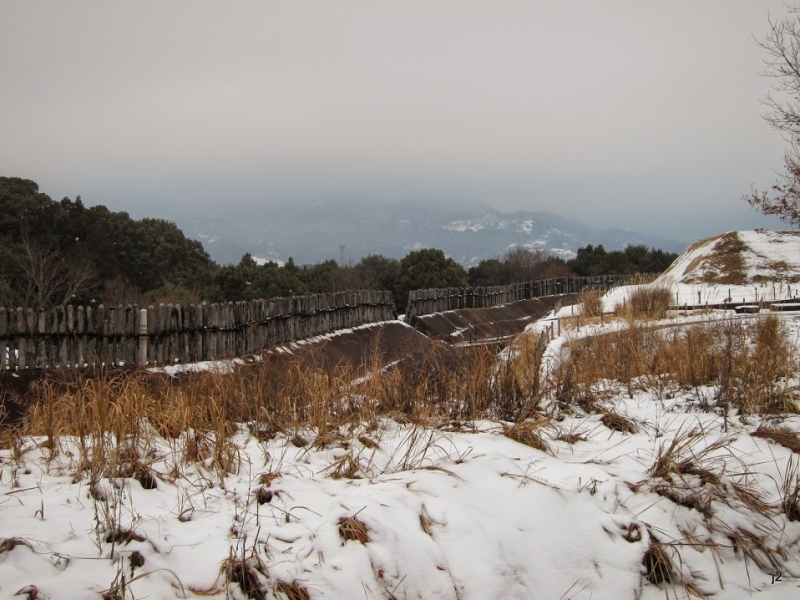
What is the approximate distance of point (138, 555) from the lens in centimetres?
347

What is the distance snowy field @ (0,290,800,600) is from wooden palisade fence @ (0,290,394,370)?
6427 mm

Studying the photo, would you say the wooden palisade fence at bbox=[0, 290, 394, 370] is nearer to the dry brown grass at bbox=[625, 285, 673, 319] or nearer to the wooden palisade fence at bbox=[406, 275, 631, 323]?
the dry brown grass at bbox=[625, 285, 673, 319]

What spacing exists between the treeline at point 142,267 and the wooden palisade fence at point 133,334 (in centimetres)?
1880

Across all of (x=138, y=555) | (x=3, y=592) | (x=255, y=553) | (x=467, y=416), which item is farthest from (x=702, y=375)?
(x=3, y=592)

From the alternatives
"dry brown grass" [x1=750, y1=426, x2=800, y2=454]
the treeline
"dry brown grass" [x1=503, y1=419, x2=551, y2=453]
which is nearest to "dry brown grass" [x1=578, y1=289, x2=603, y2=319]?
"dry brown grass" [x1=750, y1=426, x2=800, y2=454]

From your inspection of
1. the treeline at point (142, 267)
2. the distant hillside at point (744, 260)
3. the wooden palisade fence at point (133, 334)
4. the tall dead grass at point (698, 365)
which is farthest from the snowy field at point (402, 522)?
the treeline at point (142, 267)

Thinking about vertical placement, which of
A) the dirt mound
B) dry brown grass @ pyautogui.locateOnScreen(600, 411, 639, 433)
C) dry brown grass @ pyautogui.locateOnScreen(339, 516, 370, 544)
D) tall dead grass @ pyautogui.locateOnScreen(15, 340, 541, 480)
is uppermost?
tall dead grass @ pyautogui.locateOnScreen(15, 340, 541, 480)

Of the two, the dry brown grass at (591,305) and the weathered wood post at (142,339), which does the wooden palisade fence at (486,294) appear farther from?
the weathered wood post at (142,339)

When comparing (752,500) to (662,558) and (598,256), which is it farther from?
(598,256)

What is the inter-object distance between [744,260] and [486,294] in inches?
459

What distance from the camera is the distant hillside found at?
982 inches

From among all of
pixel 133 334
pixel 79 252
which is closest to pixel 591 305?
pixel 133 334

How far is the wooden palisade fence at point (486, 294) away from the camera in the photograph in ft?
88.8

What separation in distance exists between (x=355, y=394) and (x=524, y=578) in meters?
2.93
